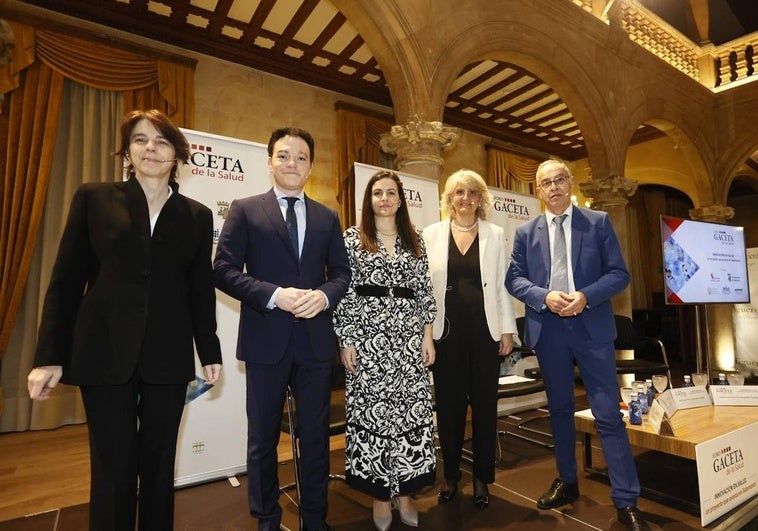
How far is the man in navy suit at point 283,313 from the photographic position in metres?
1.74

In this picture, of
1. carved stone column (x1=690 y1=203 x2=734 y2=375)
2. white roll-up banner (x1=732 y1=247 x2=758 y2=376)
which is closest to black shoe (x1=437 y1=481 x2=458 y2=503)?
white roll-up banner (x1=732 y1=247 x2=758 y2=376)

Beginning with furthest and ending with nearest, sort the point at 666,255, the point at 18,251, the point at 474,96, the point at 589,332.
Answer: the point at 474,96 < the point at 18,251 < the point at 666,255 < the point at 589,332

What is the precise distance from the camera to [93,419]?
1296 millimetres

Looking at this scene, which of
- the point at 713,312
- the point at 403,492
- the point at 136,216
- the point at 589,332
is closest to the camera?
the point at 136,216

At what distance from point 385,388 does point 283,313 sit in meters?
0.59

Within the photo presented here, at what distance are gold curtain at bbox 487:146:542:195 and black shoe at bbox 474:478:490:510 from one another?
6.76 meters

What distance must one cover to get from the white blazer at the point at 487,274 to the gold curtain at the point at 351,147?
3.88 m

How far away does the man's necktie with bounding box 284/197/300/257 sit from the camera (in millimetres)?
1883

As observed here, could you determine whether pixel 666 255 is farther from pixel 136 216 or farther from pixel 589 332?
pixel 136 216

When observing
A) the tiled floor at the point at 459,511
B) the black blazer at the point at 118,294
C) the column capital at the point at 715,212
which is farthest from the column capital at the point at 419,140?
the column capital at the point at 715,212

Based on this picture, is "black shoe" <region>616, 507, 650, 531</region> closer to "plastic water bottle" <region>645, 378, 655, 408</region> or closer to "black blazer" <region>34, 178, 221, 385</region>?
"plastic water bottle" <region>645, 378, 655, 408</region>

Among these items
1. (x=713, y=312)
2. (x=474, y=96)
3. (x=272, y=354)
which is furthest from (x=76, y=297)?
(x=713, y=312)

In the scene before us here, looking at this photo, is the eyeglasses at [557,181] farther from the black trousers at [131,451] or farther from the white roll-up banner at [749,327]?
the white roll-up banner at [749,327]

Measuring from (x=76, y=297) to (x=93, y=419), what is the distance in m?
0.38
